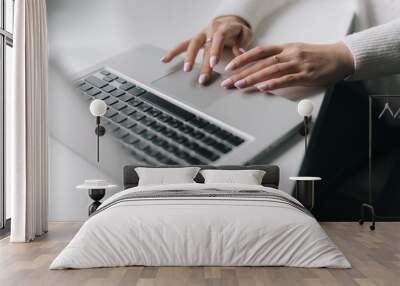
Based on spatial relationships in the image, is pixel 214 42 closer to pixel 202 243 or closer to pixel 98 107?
pixel 98 107

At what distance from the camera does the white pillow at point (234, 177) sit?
19.3ft

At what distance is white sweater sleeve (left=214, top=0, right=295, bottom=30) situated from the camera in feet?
21.0

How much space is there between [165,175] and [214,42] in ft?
5.44

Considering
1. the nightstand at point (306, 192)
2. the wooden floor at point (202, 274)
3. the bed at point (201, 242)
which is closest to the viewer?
the wooden floor at point (202, 274)

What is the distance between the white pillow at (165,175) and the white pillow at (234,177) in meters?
0.20

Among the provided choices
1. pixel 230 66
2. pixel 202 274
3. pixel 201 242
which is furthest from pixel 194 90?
pixel 202 274

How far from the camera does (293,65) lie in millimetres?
6254

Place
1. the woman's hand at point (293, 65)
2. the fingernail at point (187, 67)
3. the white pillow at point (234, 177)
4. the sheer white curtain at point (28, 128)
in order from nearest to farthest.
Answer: the sheer white curtain at point (28, 128)
the white pillow at point (234, 177)
the woman's hand at point (293, 65)
the fingernail at point (187, 67)

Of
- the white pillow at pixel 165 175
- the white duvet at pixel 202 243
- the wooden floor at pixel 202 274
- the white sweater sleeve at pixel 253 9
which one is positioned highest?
the white sweater sleeve at pixel 253 9

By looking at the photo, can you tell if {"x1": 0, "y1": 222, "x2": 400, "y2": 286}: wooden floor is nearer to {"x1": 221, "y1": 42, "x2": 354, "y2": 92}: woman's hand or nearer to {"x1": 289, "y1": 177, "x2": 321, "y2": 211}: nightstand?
{"x1": 289, "y1": 177, "x2": 321, "y2": 211}: nightstand

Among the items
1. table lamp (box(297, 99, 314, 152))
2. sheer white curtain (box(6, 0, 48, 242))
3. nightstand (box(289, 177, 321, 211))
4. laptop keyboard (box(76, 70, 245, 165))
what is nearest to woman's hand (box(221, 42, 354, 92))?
table lamp (box(297, 99, 314, 152))

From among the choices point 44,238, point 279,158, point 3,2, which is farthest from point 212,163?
point 3,2

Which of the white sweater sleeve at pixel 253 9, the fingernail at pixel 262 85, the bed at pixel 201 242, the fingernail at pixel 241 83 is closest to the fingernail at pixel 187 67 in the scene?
the fingernail at pixel 241 83

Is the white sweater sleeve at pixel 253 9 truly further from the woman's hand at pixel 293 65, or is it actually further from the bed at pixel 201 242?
the bed at pixel 201 242
